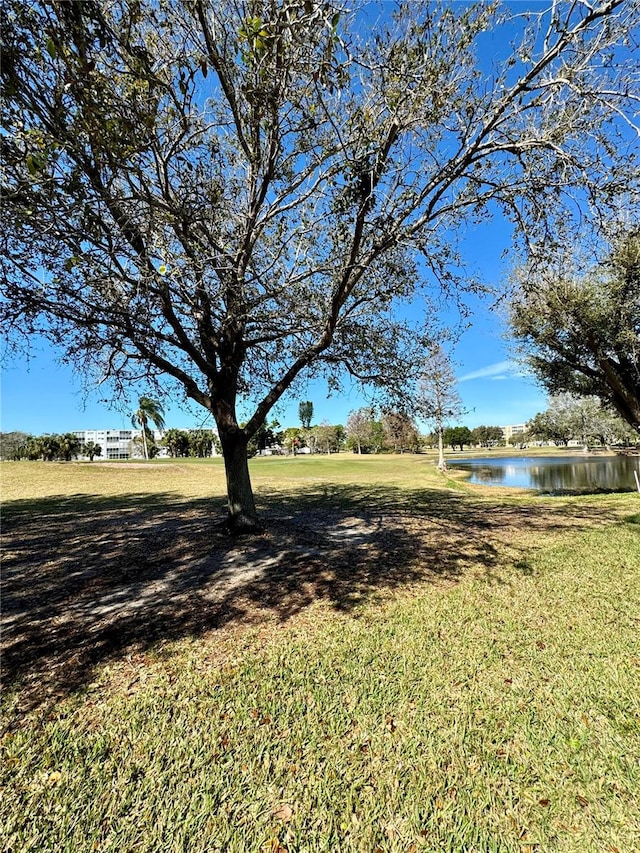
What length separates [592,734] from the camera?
2475 millimetres

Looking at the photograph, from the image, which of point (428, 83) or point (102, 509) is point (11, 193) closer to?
point (428, 83)

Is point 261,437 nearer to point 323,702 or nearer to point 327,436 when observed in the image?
point 323,702

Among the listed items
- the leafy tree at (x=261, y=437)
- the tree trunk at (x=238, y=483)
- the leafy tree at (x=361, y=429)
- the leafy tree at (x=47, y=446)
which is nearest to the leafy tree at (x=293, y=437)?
the leafy tree at (x=361, y=429)

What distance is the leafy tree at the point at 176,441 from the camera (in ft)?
194

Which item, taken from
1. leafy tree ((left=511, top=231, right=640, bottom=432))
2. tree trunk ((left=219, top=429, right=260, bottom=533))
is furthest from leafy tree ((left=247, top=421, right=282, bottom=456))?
leafy tree ((left=511, top=231, right=640, bottom=432))

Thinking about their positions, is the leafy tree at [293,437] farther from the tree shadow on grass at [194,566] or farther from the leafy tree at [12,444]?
the tree shadow on grass at [194,566]

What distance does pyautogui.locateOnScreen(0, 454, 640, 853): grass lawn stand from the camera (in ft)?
6.39

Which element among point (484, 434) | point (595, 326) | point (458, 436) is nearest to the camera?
point (595, 326)

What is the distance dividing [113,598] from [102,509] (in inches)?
314

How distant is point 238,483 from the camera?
7.48 metres

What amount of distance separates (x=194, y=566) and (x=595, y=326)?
13.1m

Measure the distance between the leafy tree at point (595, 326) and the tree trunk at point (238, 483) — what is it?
8535 millimetres

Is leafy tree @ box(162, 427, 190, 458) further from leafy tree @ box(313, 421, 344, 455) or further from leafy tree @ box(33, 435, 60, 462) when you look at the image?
leafy tree @ box(313, 421, 344, 455)

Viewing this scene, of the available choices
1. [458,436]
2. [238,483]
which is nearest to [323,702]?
[238,483]
